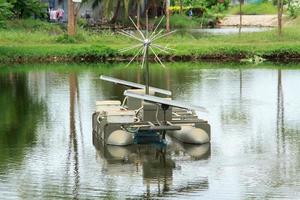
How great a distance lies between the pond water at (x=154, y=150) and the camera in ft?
43.4

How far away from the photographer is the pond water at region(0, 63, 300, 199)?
43.4 ft

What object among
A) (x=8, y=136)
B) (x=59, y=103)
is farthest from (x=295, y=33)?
(x=8, y=136)

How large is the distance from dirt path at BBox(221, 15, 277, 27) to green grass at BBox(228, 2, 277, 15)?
288 centimetres

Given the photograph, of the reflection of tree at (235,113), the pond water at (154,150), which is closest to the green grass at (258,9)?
the pond water at (154,150)

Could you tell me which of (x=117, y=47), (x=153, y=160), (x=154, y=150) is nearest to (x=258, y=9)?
(x=117, y=47)

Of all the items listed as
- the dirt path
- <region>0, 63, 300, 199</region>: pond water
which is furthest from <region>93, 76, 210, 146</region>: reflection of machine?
the dirt path

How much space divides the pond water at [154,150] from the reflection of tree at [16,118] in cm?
2

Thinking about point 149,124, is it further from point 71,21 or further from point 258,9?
point 258,9

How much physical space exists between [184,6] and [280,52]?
3231 centimetres

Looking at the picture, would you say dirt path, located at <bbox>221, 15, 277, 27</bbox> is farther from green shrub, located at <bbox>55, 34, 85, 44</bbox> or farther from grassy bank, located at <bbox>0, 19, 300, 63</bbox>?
green shrub, located at <bbox>55, 34, 85, 44</bbox>

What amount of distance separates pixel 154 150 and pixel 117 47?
22.0m

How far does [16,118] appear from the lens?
68.0 feet

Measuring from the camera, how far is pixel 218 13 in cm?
7262

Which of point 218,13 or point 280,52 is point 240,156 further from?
point 218,13
